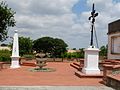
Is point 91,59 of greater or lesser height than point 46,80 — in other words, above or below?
above

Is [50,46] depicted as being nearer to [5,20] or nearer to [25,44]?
[25,44]

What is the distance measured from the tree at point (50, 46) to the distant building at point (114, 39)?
146 ft

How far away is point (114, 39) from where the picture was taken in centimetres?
3212

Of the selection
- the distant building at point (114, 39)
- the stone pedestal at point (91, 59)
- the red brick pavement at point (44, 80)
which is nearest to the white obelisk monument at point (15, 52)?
the red brick pavement at point (44, 80)

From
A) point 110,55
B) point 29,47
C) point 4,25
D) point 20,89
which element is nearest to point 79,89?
point 20,89

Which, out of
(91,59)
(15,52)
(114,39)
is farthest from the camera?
(114,39)

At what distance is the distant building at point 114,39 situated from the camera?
30688 millimetres

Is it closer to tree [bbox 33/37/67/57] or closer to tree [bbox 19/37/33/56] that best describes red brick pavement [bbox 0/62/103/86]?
tree [bbox 19/37/33/56]

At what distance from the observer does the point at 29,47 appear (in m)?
77.7

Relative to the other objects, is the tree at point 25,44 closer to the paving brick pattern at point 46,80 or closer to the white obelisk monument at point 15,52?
the white obelisk monument at point 15,52

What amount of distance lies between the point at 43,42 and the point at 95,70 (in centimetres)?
6160

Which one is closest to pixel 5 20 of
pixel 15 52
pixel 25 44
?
pixel 15 52

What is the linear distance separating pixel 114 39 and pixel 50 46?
48341mm

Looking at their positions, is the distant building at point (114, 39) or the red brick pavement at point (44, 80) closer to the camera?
the red brick pavement at point (44, 80)
